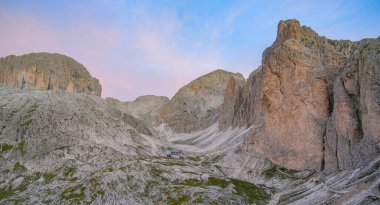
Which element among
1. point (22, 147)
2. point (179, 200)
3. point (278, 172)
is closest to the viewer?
point (179, 200)

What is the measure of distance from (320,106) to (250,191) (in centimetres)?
3540

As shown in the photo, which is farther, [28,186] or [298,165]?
[28,186]

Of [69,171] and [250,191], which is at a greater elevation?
[69,171]

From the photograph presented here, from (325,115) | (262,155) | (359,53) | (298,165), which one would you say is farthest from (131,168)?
(359,53)

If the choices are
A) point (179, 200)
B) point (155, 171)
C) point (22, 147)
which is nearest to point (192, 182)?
point (155, 171)

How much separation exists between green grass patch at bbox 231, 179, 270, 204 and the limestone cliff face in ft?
45.8

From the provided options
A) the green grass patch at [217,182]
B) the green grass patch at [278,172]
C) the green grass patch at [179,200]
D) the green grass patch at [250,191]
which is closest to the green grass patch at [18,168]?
the green grass patch at [179,200]

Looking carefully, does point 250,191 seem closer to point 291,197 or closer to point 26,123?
point 291,197

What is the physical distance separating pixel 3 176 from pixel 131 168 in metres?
47.2

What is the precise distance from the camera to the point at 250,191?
395ft

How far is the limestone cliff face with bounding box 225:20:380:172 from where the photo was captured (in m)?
96.4

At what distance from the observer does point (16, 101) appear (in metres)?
194

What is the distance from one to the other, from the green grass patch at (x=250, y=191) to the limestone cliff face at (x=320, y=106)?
45.8 ft

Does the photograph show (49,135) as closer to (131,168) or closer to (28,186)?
(28,186)
